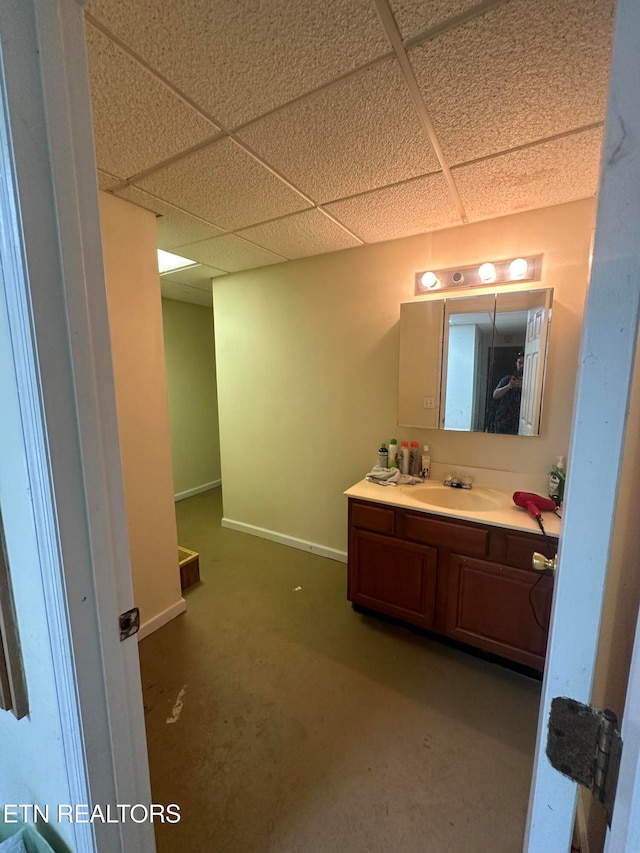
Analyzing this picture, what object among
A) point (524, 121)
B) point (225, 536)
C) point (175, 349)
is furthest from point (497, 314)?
point (175, 349)

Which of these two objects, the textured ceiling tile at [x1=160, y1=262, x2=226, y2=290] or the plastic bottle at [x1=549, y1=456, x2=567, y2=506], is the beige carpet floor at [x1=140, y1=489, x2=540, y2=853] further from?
the textured ceiling tile at [x1=160, y1=262, x2=226, y2=290]

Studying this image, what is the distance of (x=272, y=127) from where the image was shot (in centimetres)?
124

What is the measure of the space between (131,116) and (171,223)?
2.79 ft

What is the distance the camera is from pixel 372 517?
79.0 inches

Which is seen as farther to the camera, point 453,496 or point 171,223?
point 453,496

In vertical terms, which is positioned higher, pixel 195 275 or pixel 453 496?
pixel 195 275

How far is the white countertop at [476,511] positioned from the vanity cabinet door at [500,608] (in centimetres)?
21

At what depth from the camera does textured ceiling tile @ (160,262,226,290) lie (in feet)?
9.57

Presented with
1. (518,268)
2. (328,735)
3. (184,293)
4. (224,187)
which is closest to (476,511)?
(328,735)

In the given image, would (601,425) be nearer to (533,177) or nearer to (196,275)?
(533,177)

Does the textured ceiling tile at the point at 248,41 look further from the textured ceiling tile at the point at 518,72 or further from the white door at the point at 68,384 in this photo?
the white door at the point at 68,384

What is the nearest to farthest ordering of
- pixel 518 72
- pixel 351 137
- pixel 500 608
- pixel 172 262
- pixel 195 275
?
pixel 518 72
pixel 351 137
pixel 500 608
pixel 172 262
pixel 195 275

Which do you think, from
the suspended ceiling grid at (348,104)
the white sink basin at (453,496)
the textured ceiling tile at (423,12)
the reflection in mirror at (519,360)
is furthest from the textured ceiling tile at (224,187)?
the white sink basin at (453,496)

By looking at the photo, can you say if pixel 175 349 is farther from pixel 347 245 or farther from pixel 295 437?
pixel 347 245
